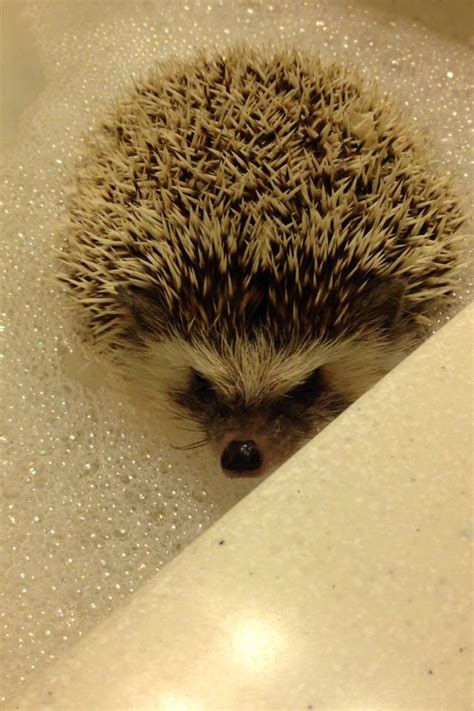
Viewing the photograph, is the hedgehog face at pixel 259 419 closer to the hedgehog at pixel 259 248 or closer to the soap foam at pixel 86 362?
the hedgehog at pixel 259 248

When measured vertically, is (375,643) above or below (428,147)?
below

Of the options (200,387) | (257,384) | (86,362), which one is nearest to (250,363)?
(257,384)

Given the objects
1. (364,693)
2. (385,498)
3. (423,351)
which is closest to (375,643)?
(364,693)

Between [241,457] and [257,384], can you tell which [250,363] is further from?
[241,457]

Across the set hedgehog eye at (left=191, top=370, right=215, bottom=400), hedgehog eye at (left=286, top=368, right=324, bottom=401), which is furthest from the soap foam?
hedgehog eye at (left=286, top=368, right=324, bottom=401)

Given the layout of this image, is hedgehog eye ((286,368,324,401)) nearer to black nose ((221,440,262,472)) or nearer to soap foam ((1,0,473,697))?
black nose ((221,440,262,472))

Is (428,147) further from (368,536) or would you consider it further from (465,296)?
(368,536)
